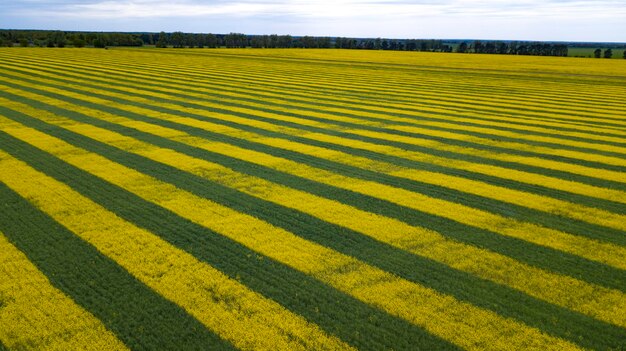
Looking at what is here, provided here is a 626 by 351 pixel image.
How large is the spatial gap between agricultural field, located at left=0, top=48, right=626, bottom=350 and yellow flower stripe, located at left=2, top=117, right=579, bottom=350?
0.03m

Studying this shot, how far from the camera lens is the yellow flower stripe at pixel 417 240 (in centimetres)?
633

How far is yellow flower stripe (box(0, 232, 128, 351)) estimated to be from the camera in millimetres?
5223

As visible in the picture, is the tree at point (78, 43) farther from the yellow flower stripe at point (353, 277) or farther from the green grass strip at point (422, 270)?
the yellow flower stripe at point (353, 277)

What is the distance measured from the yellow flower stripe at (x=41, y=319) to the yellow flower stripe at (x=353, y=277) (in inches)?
39.5

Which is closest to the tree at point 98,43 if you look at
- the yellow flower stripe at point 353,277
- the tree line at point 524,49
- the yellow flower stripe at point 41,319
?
the tree line at point 524,49

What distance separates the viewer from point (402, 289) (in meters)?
6.42

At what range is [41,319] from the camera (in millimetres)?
5633

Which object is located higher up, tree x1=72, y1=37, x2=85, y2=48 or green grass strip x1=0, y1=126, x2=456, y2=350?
tree x1=72, y1=37, x2=85, y2=48

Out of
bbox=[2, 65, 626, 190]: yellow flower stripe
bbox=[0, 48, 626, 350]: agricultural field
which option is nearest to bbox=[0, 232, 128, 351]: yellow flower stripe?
bbox=[0, 48, 626, 350]: agricultural field

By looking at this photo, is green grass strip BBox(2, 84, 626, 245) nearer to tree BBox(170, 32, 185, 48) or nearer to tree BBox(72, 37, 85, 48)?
tree BBox(72, 37, 85, 48)

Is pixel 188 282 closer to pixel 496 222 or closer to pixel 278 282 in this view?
pixel 278 282

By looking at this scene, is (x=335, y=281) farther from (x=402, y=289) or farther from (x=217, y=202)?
(x=217, y=202)

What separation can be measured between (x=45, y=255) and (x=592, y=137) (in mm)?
15592

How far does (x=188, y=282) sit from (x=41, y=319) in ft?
5.29
